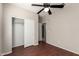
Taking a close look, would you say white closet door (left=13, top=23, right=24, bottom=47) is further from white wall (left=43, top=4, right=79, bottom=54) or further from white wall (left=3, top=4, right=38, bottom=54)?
white wall (left=43, top=4, right=79, bottom=54)

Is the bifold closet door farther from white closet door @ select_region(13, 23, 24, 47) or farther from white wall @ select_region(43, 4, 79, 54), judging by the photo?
white wall @ select_region(43, 4, 79, 54)

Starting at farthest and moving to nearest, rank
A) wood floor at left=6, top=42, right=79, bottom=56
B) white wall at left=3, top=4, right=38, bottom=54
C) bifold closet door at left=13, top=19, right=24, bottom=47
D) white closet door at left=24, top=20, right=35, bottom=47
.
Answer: bifold closet door at left=13, top=19, right=24, bottom=47 → white closet door at left=24, top=20, right=35, bottom=47 → wood floor at left=6, top=42, right=79, bottom=56 → white wall at left=3, top=4, right=38, bottom=54

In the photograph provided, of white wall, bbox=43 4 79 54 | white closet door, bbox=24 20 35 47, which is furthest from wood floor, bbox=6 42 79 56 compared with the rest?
white closet door, bbox=24 20 35 47

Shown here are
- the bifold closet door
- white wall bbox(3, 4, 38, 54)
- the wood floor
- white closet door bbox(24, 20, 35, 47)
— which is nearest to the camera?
white wall bbox(3, 4, 38, 54)

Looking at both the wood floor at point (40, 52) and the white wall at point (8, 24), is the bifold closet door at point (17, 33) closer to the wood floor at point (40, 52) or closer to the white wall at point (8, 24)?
the wood floor at point (40, 52)

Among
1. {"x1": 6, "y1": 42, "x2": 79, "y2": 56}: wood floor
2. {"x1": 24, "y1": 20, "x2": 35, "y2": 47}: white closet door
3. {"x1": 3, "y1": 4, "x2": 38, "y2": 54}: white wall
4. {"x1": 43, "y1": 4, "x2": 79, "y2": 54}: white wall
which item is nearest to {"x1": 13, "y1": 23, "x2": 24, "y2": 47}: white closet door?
{"x1": 24, "y1": 20, "x2": 35, "y2": 47}: white closet door

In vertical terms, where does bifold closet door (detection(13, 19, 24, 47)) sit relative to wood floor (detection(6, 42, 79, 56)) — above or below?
above

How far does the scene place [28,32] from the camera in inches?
183

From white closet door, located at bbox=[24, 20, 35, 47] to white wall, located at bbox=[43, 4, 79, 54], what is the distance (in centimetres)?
124

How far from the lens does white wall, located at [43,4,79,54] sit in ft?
11.0

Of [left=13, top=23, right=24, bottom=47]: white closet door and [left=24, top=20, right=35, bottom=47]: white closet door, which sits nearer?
[left=24, top=20, right=35, bottom=47]: white closet door

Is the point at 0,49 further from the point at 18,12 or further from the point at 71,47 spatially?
the point at 71,47

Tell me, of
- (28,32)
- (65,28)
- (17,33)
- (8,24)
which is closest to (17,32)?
(17,33)

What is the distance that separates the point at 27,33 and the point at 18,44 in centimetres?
92
